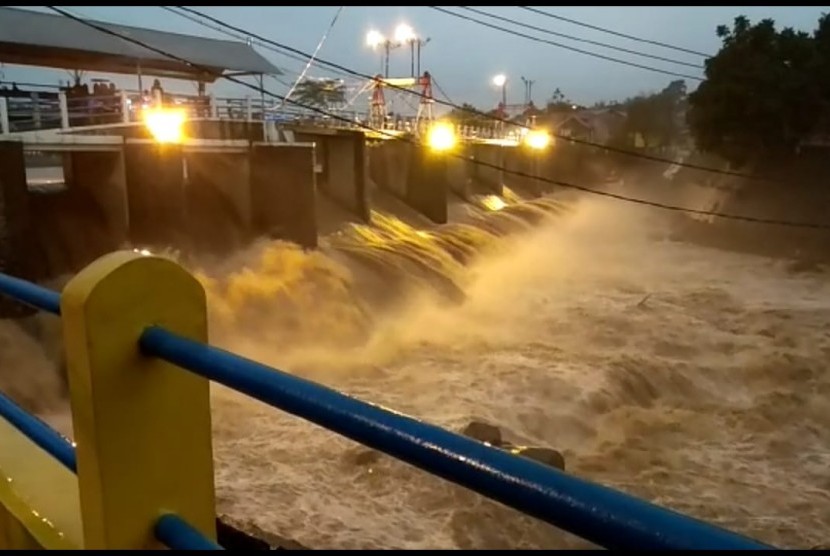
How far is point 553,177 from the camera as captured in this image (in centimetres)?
4553

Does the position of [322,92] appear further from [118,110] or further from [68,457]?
[68,457]

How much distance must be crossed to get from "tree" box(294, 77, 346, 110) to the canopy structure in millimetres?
3160

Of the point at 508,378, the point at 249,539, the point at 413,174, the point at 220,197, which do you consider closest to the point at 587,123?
the point at 413,174

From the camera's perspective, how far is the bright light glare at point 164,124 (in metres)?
15.4

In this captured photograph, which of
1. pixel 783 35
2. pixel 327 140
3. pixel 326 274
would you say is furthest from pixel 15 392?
pixel 783 35

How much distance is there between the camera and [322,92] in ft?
101

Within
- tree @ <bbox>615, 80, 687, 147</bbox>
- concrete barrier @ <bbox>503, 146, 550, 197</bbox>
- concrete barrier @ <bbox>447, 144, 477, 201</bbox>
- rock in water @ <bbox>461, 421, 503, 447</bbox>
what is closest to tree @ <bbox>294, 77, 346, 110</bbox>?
concrete barrier @ <bbox>447, 144, 477, 201</bbox>

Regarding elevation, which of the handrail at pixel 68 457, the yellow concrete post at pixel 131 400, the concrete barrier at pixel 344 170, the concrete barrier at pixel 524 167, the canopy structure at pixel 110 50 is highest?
the canopy structure at pixel 110 50

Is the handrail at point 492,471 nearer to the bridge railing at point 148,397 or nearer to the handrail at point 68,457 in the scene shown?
the bridge railing at point 148,397

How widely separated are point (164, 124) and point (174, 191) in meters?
1.94

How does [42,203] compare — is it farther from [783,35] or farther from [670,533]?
[783,35]

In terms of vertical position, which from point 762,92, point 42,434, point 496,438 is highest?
point 762,92

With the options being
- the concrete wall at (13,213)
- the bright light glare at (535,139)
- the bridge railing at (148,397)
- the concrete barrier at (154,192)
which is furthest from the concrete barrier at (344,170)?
the bright light glare at (535,139)

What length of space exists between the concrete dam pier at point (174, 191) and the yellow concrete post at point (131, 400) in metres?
11.6
